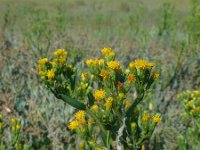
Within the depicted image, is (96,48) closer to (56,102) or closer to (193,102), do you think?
(56,102)

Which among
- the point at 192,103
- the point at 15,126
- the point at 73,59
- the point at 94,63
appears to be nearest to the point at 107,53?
the point at 94,63

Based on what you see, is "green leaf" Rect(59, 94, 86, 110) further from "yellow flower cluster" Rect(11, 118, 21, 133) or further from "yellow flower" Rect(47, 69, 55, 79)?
"yellow flower cluster" Rect(11, 118, 21, 133)

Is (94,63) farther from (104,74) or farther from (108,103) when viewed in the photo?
(108,103)

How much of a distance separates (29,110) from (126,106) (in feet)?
7.97

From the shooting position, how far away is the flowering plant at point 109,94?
107 inches

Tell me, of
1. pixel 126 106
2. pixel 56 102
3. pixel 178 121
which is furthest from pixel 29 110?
pixel 126 106

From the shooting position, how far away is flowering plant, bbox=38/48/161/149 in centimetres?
272

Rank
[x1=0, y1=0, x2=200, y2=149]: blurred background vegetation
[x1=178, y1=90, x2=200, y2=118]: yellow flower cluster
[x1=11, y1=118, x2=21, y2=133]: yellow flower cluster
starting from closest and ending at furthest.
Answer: [x1=11, y1=118, x2=21, y2=133]: yellow flower cluster
[x1=178, y1=90, x2=200, y2=118]: yellow flower cluster
[x1=0, y1=0, x2=200, y2=149]: blurred background vegetation

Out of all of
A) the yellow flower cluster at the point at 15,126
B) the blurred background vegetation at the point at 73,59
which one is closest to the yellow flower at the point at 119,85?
the yellow flower cluster at the point at 15,126

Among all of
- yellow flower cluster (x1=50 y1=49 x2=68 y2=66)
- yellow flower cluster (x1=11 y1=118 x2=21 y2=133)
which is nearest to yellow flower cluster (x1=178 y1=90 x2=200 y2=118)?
yellow flower cluster (x1=50 y1=49 x2=68 y2=66)

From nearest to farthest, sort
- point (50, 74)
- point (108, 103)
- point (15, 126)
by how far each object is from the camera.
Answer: point (108, 103)
point (50, 74)
point (15, 126)

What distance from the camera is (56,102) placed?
537 cm

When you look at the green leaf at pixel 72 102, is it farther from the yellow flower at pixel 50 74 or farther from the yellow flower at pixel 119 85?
the yellow flower at pixel 119 85

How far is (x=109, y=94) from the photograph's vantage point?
2.72 metres
